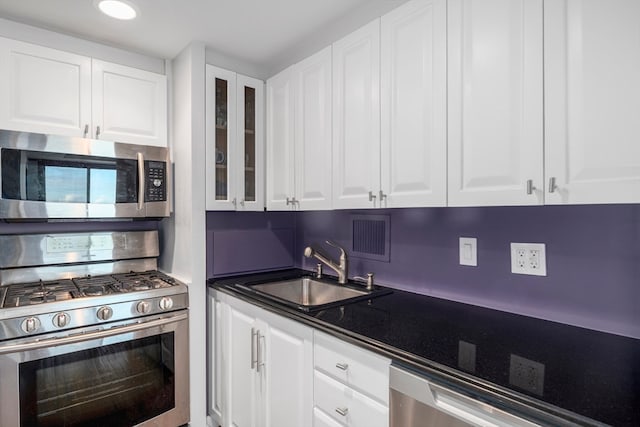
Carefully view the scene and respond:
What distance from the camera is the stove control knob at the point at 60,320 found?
5.15 ft

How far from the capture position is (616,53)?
0.90 metres

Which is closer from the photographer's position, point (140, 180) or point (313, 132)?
point (313, 132)

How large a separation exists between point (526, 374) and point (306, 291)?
4.68ft

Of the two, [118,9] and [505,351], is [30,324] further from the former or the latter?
[505,351]

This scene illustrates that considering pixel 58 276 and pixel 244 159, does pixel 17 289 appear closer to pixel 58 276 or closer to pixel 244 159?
pixel 58 276

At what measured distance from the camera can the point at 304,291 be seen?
220cm

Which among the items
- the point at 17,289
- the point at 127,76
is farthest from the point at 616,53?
the point at 17,289

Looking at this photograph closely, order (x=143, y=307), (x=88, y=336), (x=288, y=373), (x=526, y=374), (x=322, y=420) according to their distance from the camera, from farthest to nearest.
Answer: (x=143, y=307), (x=88, y=336), (x=288, y=373), (x=322, y=420), (x=526, y=374)

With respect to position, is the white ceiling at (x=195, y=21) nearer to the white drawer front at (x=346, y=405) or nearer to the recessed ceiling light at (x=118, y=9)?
the recessed ceiling light at (x=118, y=9)

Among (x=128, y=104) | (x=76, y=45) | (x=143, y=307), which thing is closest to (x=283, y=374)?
(x=143, y=307)

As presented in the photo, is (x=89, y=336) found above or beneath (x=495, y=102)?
beneath

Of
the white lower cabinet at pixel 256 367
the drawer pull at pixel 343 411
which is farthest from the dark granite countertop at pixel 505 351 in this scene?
the drawer pull at pixel 343 411

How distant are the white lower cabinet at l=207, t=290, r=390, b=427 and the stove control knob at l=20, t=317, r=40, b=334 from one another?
813 millimetres

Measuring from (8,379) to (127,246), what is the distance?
89 cm
